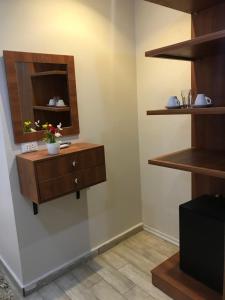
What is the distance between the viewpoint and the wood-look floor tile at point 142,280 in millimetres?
1890

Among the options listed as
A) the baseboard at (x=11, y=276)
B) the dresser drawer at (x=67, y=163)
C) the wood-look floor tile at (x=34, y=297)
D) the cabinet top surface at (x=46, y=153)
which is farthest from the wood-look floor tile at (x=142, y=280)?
the cabinet top surface at (x=46, y=153)

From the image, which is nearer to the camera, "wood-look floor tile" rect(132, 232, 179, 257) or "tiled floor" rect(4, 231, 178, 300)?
"tiled floor" rect(4, 231, 178, 300)

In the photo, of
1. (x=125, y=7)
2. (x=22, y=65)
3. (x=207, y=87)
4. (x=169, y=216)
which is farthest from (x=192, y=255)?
(x=125, y=7)

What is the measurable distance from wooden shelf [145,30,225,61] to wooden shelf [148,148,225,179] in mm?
678

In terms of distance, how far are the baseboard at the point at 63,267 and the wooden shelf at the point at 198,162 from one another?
118 centimetres

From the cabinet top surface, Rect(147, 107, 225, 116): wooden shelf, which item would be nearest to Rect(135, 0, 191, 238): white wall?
Rect(147, 107, 225, 116): wooden shelf

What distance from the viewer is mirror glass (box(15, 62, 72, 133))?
5.98 feet

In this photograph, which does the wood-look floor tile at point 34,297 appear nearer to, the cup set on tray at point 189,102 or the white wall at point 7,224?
the white wall at point 7,224

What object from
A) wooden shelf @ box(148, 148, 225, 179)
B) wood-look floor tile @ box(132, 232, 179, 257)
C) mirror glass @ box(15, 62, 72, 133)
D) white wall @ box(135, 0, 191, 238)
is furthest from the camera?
wood-look floor tile @ box(132, 232, 179, 257)

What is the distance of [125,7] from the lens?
93.4 inches

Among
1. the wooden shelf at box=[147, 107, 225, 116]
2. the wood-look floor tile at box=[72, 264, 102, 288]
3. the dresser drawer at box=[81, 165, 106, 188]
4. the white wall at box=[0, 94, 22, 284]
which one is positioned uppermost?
the wooden shelf at box=[147, 107, 225, 116]

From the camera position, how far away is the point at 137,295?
1.90 meters

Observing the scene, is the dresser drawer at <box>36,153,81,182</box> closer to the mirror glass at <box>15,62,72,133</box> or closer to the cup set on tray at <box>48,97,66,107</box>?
the mirror glass at <box>15,62,72,133</box>

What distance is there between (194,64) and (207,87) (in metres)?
0.20
